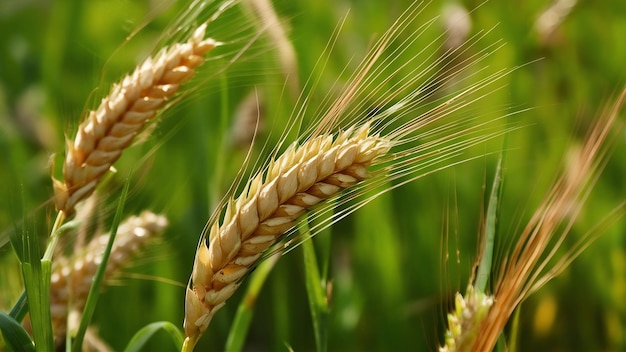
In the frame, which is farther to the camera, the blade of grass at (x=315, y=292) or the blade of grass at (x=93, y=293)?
the blade of grass at (x=315, y=292)

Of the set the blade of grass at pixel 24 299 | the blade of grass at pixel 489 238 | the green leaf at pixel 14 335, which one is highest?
the blade of grass at pixel 489 238

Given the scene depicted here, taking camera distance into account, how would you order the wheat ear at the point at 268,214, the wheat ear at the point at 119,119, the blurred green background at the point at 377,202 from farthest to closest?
1. the blurred green background at the point at 377,202
2. the wheat ear at the point at 119,119
3. the wheat ear at the point at 268,214

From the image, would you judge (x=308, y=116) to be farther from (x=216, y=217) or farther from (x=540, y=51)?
(x=216, y=217)

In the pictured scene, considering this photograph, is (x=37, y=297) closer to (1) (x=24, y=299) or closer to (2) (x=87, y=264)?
(1) (x=24, y=299)

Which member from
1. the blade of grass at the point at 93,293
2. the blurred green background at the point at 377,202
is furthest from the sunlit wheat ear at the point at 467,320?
the blurred green background at the point at 377,202

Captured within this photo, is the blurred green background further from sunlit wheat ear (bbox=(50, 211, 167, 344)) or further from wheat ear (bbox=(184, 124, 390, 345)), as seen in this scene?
wheat ear (bbox=(184, 124, 390, 345))

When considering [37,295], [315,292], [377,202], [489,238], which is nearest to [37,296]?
[37,295]

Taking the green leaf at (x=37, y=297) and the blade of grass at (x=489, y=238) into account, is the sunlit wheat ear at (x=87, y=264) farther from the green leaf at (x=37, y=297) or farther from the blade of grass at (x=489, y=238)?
the blade of grass at (x=489, y=238)

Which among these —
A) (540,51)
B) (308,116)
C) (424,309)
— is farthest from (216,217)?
(540,51)
